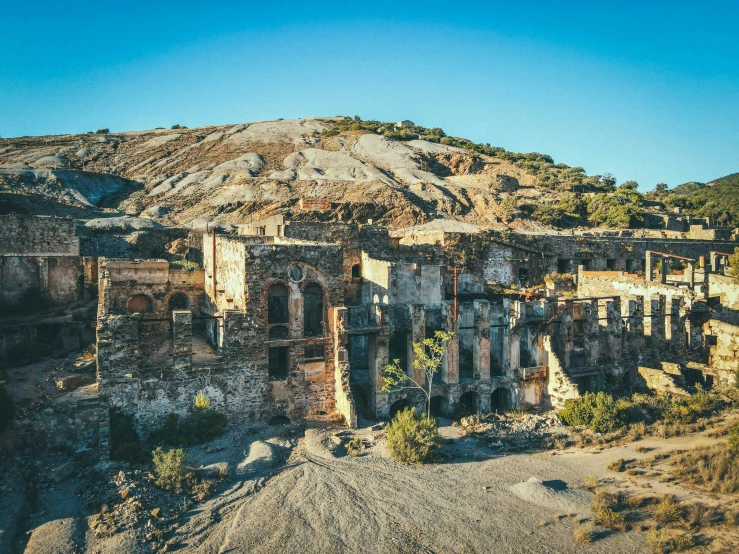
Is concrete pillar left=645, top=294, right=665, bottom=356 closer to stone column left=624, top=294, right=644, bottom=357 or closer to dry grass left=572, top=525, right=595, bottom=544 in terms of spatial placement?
stone column left=624, top=294, right=644, bottom=357

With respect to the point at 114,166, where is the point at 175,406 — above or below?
below

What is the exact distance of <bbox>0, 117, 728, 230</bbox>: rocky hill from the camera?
1769 inches

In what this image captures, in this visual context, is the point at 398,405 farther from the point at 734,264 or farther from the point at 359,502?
the point at 734,264

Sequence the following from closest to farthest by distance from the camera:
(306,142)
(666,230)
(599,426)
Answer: (599,426) → (666,230) → (306,142)

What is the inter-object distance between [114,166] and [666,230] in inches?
2248

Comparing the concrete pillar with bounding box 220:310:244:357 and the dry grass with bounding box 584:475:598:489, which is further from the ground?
the concrete pillar with bounding box 220:310:244:357

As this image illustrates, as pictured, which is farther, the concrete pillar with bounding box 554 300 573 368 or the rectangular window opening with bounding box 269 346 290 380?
the concrete pillar with bounding box 554 300 573 368

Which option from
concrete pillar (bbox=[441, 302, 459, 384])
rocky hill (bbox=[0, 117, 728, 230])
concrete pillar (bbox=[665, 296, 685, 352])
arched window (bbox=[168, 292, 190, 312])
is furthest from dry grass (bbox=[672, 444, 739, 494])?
rocky hill (bbox=[0, 117, 728, 230])

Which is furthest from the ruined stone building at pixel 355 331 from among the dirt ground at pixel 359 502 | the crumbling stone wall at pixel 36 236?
the crumbling stone wall at pixel 36 236

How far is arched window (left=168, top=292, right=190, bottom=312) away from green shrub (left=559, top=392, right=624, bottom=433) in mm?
16991

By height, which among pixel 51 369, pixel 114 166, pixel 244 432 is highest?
pixel 114 166

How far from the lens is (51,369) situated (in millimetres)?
19281

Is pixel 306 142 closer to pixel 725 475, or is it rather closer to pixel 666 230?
pixel 666 230

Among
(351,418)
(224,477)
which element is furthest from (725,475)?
(224,477)
